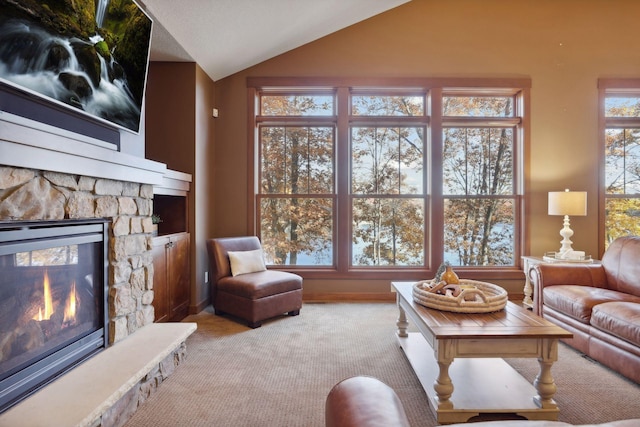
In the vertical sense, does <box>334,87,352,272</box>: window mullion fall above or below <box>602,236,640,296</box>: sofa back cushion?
above

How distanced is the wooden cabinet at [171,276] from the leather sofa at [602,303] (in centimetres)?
345

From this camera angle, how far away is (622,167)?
4.25 meters

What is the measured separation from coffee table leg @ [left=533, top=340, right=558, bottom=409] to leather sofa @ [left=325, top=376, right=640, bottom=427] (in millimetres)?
1079

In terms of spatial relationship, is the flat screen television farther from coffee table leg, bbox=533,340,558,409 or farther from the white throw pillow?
coffee table leg, bbox=533,340,558,409

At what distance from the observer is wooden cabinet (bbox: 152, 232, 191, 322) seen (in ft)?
9.87

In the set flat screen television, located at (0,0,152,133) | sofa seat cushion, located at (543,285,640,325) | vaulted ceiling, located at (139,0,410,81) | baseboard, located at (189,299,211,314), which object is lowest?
baseboard, located at (189,299,211,314)

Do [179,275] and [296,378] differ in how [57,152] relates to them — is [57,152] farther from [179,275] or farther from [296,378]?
[179,275]

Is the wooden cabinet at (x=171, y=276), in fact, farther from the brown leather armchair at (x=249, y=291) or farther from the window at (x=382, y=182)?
the window at (x=382, y=182)

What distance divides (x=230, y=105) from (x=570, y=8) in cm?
441

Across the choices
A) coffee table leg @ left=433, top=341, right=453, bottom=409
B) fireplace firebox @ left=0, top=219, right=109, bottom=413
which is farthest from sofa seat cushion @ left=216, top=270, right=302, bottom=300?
coffee table leg @ left=433, top=341, right=453, bottom=409

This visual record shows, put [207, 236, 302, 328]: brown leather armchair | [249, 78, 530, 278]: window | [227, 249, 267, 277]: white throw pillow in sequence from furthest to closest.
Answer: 1. [249, 78, 530, 278]: window
2. [227, 249, 267, 277]: white throw pillow
3. [207, 236, 302, 328]: brown leather armchair

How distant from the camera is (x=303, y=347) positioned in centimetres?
281

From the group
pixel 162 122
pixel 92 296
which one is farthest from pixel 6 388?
pixel 162 122

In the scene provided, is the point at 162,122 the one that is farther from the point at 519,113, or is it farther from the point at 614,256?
the point at 614,256
